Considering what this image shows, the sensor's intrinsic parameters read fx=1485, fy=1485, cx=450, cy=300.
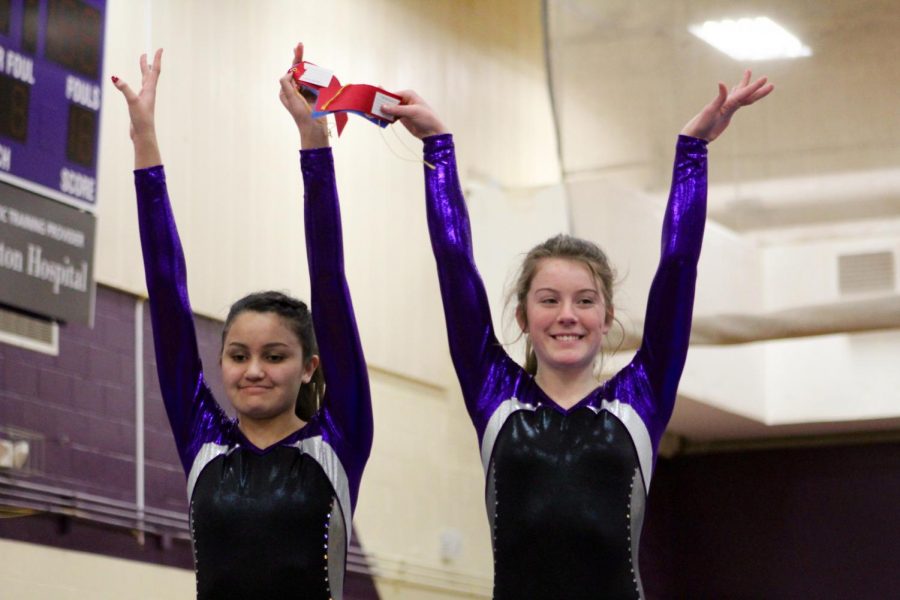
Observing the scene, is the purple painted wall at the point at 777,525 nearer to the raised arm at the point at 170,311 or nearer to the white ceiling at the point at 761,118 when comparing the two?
the white ceiling at the point at 761,118

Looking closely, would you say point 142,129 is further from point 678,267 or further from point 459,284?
point 678,267

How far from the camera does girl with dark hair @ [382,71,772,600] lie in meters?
2.51

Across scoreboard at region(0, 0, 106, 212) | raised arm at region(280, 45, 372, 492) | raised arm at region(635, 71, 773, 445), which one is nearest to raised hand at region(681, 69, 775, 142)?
raised arm at region(635, 71, 773, 445)

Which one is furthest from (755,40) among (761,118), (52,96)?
(52,96)

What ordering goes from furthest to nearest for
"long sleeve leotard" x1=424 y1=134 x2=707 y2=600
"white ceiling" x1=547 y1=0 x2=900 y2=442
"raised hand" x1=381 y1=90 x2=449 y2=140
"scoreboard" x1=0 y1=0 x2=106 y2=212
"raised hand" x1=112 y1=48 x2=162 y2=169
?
"white ceiling" x1=547 y1=0 x2=900 y2=442, "scoreboard" x1=0 y1=0 x2=106 y2=212, "raised hand" x1=112 y1=48 x2=162 y2=169, "raised hand" x1=381 y1=90 x2=449 y2=140, "long sleeve leotard" x1=424 y1=134 x2=707 y2=600

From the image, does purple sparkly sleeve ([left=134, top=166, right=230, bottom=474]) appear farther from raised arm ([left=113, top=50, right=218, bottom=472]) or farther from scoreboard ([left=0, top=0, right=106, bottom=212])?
scoreboard ([left=0, top=0, right=106, bottom=212])

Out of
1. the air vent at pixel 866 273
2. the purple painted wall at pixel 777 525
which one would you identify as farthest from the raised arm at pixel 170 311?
the purple painted wall at pixel 777 525

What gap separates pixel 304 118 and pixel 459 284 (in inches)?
16.5

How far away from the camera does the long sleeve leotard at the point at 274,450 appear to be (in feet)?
8.52

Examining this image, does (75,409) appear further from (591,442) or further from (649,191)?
(591,442)

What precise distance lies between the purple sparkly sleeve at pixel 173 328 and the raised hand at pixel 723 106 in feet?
3.22

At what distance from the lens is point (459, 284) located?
270 centimetres

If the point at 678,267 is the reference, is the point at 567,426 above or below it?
below

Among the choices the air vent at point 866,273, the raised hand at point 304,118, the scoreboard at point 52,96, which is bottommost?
the raised hand at point 304,118
